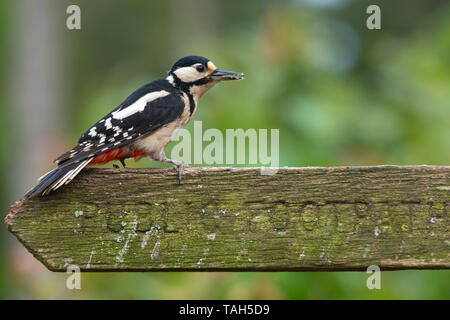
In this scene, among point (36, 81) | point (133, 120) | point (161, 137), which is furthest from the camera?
point (36, 81)

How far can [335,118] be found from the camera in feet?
11.7

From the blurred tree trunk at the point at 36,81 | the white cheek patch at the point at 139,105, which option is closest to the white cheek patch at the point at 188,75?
the white cheek patch at the point at 139,105

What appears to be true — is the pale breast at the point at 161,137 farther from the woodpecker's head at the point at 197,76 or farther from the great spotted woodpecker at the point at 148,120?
the woodpecker's head at the point at 197,76

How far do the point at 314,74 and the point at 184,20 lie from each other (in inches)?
325

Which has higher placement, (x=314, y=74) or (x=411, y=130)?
(x=314, y=74)

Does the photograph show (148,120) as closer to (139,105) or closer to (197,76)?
(139,105)

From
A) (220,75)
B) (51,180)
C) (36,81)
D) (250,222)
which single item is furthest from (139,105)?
(36,81)

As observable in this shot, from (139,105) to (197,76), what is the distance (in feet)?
1.70

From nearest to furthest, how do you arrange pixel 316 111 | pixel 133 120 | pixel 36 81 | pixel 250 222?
pixel 250 222 < pixel 133 120 < pixel 316 111 < pixel 36 81

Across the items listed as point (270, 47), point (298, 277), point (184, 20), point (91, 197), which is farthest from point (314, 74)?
point (184, 20)

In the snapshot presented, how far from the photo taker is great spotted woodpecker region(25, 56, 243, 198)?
283 centimetres

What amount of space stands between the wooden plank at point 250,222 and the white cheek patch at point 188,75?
4.45 ft

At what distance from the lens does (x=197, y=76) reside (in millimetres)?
3576

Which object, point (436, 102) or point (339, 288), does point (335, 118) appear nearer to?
point (436, 102)
